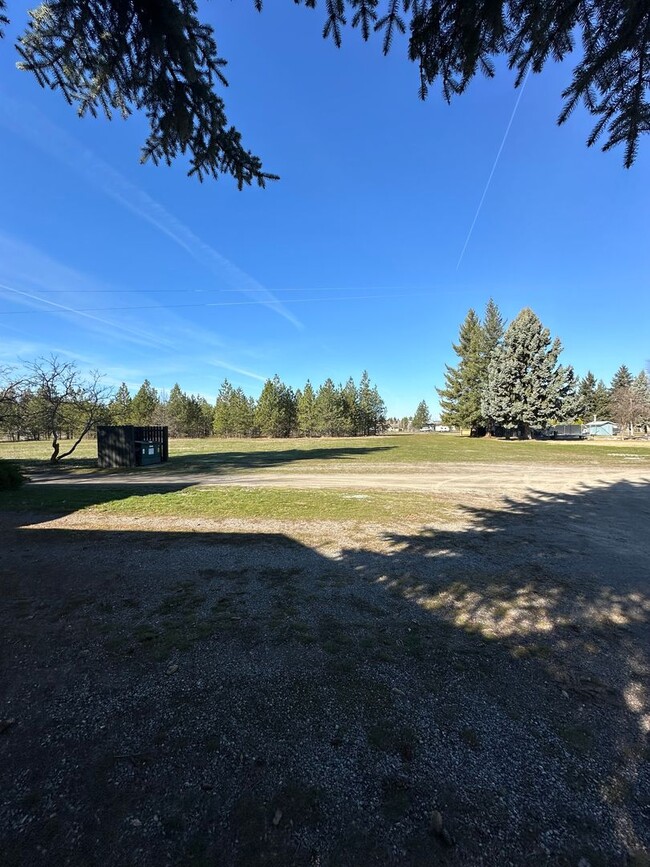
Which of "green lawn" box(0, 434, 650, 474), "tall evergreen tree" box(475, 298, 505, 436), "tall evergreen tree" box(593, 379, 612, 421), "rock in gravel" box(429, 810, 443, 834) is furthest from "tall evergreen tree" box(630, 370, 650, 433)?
"rock in gravel" box(429, 810, 443, 834)

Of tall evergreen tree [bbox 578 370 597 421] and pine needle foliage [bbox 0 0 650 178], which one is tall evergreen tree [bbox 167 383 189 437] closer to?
pine needle foliage [bbox 0 0 650 178]

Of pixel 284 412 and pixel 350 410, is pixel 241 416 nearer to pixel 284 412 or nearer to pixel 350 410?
pixel 284 412

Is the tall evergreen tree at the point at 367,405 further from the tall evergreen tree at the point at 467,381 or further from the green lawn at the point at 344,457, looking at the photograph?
the green lawn at the point at 344,457

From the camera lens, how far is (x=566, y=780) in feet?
6.01

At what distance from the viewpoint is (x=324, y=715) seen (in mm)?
2227

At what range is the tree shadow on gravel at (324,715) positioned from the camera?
5.16 feet

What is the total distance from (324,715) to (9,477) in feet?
37.8

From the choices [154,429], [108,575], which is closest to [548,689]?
[108,575]

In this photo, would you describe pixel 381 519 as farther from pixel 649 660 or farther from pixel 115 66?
pixel 115 66

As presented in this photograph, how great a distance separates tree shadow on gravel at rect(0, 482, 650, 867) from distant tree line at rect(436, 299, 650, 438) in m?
36.3

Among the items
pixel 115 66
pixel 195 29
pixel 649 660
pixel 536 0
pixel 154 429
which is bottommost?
pixel 649 660

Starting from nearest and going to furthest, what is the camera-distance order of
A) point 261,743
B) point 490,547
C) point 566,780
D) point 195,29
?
point 566,780 → point 261,743 → point 195,29 → point 490,547

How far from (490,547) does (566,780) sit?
378cm

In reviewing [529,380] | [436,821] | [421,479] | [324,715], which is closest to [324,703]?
[324,715]
